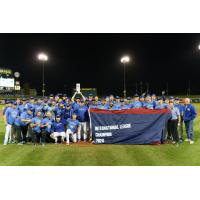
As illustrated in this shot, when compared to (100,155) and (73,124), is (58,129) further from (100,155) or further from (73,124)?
(100,155)

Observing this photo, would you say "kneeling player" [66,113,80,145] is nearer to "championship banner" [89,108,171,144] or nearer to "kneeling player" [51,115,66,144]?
"kneeling player" [51,115,66,144]

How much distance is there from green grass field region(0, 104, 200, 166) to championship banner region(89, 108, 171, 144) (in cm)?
61

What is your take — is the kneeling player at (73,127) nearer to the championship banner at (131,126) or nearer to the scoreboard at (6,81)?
the championship banner at (131,126)

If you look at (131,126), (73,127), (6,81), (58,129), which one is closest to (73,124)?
(73,127)

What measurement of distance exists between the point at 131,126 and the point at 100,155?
2549 mm

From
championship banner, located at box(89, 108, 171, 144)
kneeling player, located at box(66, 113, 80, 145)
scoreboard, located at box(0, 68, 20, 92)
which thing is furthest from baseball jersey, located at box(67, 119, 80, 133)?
scoreboard, located at box(0, 68, 20, 92)

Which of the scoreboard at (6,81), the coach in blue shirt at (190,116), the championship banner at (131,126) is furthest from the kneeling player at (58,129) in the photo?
the scoreboard at (6,81)

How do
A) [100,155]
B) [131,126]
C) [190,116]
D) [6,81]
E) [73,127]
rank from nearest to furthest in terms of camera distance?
[100,155] → [190,116] → [131,126] → [73,127] → [6,81]

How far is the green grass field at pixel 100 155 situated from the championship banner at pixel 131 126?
608 mm

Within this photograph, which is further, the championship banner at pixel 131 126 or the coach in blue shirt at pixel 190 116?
the championship banner at pixel 131 126

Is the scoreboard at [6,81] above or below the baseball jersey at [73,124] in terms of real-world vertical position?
above

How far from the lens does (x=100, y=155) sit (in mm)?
9766

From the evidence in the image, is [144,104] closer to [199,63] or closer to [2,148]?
[2,148]

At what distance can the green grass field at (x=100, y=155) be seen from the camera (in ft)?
29.3
